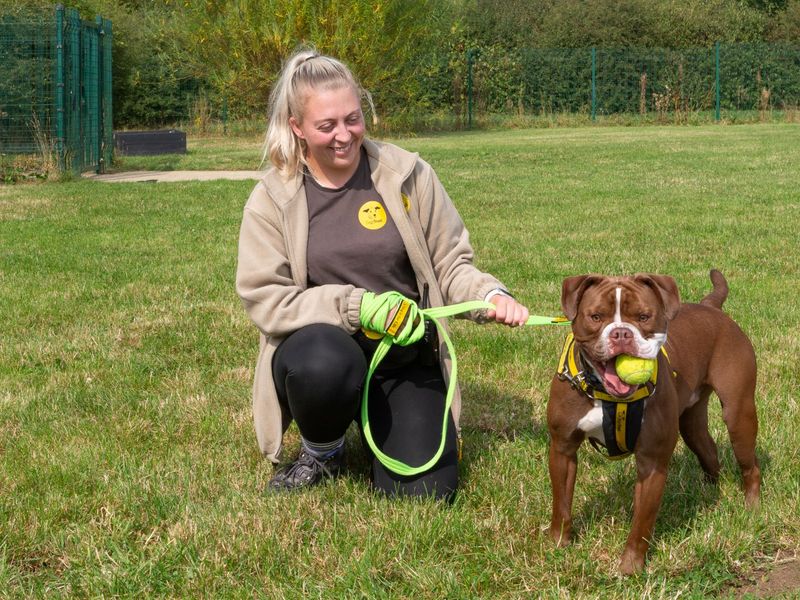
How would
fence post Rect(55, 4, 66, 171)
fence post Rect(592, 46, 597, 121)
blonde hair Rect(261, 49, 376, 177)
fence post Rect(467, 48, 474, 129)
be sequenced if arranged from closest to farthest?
blonde hair Rect(261, 49, 376, 177), fence post Rect(55, 4, 66, 171), fence post Rect(467, 48, 474, 129), fence post Rect(592, 46, 597, 121)

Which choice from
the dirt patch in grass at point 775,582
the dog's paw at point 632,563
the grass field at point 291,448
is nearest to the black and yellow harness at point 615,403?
the dog's paw at point 632,563

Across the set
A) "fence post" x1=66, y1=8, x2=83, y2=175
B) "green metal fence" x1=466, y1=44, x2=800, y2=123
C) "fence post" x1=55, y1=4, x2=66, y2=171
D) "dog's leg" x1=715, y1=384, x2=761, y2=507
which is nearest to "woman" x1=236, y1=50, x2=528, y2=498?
"dog's leg" x1=715, y1=384, x2=761, y2=507

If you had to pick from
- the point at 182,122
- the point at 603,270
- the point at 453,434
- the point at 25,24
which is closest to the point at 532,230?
the point at 603,270

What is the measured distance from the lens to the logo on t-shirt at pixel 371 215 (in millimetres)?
3791

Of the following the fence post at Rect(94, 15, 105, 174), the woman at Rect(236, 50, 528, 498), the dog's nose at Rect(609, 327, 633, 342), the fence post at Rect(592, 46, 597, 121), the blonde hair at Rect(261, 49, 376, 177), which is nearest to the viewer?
the dog's nose at Rect(609, 327, 633, 342)

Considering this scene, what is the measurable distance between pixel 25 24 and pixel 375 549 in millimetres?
12643

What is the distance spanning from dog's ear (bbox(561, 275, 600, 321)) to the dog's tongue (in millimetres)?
183

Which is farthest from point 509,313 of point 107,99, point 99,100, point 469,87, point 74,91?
point 469,87

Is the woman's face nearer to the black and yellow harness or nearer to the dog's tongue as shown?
the black and yellow harness

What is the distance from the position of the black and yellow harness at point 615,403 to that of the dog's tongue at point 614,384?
0.04 metres

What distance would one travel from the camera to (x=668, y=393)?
2.97 metres

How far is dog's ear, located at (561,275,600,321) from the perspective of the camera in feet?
9.41

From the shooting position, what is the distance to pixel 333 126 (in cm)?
370

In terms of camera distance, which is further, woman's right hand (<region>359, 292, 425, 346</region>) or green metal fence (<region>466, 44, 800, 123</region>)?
green metal fence (<region>466, 44, 800, 123</region>)
